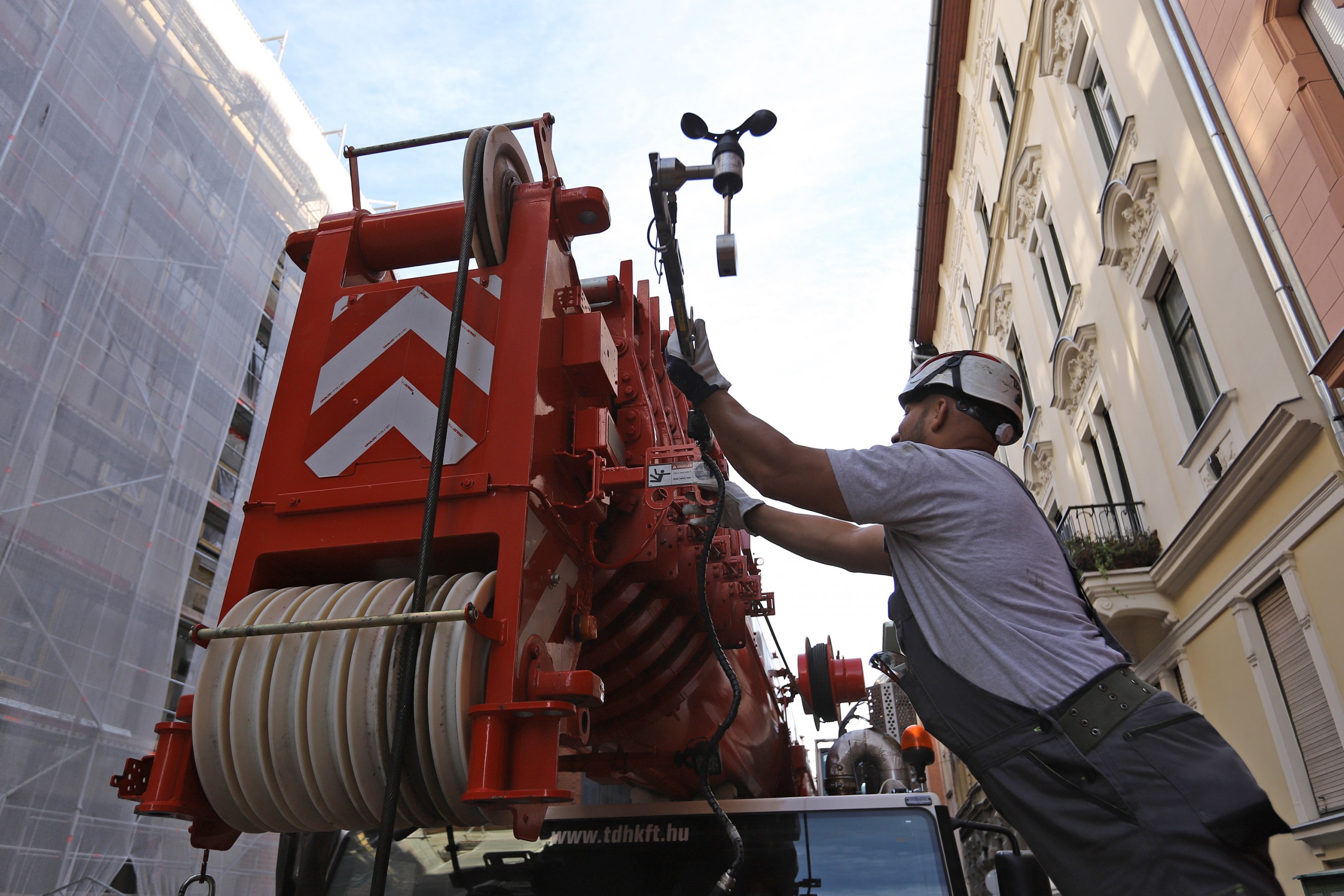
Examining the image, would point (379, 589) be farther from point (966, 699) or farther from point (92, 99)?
point (92, 99)

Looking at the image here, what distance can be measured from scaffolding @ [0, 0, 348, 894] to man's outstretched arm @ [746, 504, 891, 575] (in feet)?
20.3

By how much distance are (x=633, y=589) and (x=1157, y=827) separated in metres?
1.60

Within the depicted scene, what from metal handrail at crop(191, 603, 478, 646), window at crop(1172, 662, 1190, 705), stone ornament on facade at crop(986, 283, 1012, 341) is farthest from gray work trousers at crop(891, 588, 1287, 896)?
stone ornament on facade at crop(986, 283, 1012, 341)

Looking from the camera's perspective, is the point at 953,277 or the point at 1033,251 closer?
the point at 1033,251

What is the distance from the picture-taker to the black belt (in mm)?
1445

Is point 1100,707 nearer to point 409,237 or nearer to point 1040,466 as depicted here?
point 409,237

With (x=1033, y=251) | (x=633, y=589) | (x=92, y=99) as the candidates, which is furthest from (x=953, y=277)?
(x=633, y=589)

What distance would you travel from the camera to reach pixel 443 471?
1991mm

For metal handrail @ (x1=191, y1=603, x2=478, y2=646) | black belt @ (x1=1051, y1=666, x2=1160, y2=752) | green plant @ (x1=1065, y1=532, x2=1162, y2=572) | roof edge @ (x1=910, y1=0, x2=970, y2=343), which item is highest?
roof edge @ (x1=910, y1=0, x2=970, y2=343)

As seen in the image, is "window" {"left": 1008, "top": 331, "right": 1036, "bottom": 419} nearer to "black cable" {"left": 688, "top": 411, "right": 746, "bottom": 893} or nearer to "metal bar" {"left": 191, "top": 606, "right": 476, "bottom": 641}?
"black cable" {"left": 688, "top": 411, "right": 746, "bottom": 893}

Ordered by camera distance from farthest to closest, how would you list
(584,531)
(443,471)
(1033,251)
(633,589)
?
(1033,251)
(633,589)
(584,531)
(443,471)

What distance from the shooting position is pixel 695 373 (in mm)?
1985

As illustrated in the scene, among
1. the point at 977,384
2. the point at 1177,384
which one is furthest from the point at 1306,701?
the point at 977,384

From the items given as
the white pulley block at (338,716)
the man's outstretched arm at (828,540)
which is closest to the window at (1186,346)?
the man's outstretched arm at (828,540)
